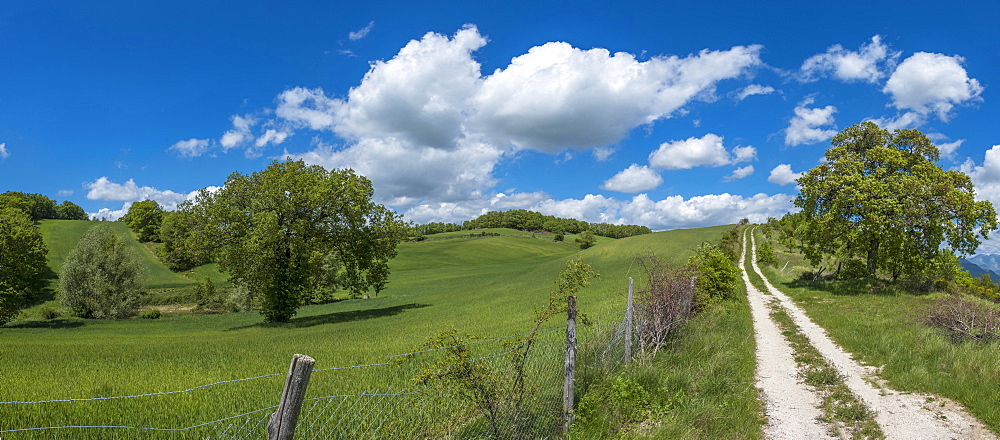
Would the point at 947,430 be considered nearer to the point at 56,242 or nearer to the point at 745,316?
the point at 745,316

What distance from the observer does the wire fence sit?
5.21 meters

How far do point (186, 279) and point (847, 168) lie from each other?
8327 cm

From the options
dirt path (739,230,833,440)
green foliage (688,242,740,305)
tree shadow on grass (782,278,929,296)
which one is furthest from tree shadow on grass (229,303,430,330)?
tree shadow on grass (782,278,929,296)

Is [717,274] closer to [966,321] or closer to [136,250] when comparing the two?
[966,321]

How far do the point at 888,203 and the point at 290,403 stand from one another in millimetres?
27833

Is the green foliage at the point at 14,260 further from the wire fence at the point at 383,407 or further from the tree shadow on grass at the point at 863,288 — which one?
the tree shadow on grass at the point at 863,288

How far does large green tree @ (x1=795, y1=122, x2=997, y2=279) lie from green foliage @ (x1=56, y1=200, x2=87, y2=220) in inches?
7782

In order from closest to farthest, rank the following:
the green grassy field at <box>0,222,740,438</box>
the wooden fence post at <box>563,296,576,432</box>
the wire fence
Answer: the wire fence → the wooden fence post at <box>563,296,576,432</box> → the green grassy field at <box>0,222,740,438</box>

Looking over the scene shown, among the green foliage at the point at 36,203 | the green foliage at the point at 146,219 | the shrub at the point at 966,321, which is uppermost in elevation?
the green foliage at the point at 36,203

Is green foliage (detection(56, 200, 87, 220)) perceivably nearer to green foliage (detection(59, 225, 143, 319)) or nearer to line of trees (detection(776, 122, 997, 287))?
green foliage (detection(59, 225, 143, 319))

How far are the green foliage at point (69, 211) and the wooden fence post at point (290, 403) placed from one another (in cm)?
19912

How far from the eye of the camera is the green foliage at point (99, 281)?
36938mm

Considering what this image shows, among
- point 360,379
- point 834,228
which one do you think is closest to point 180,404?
point 360,379

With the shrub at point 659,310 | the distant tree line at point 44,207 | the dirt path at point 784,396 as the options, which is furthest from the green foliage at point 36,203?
the dirt path at point 784,396
